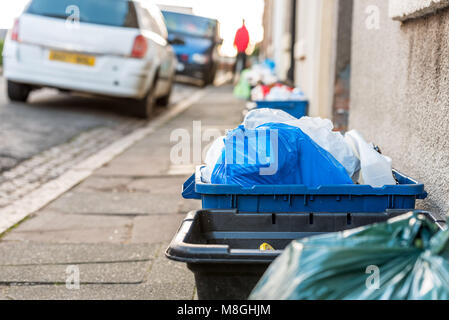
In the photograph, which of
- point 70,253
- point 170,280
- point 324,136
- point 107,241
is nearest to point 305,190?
point 324,136

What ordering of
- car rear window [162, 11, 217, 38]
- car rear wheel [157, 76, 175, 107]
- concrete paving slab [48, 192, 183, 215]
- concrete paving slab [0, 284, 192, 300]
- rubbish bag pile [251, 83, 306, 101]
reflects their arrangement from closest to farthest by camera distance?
concrete paving slab [0, 284, 192, 300] → concrete paving slab [48, 192, 183, 215] → rubbish bag pile [251, 83, 306, 101] → car rear wheel [157, 76, 175, 107] → car rear window [162, 11, 217, 38]

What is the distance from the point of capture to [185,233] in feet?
6.99

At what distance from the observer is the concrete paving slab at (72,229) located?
4.21 m

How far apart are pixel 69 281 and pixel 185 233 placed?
1487 mm

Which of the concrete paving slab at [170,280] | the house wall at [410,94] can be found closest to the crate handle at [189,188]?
the concrete paving slab at [170,280]

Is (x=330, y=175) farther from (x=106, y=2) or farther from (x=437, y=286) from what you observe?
(x=106, y=2)

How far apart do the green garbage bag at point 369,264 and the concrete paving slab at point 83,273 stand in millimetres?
2014

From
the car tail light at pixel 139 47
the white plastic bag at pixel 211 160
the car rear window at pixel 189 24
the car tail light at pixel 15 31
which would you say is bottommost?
the white plastic bag at pixel 211 160

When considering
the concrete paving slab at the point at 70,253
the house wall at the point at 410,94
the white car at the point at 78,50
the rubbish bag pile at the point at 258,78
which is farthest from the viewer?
the rubbish bag pile at the point at 258,78

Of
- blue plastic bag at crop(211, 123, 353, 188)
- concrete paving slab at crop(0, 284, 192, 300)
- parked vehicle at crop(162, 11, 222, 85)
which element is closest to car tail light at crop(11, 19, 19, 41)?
concrete paving slab at crop(0, 284, 192, 300)

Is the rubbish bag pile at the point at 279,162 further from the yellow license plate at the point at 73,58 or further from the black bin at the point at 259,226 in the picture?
the yellow license plate at the point at 73,58

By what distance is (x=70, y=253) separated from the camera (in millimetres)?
3891

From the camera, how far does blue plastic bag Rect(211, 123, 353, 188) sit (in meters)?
2.41

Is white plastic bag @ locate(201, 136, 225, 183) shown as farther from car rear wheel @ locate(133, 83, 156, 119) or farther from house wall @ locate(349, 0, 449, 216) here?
car rear wheel @ locate(133, 83, 156, 119)
